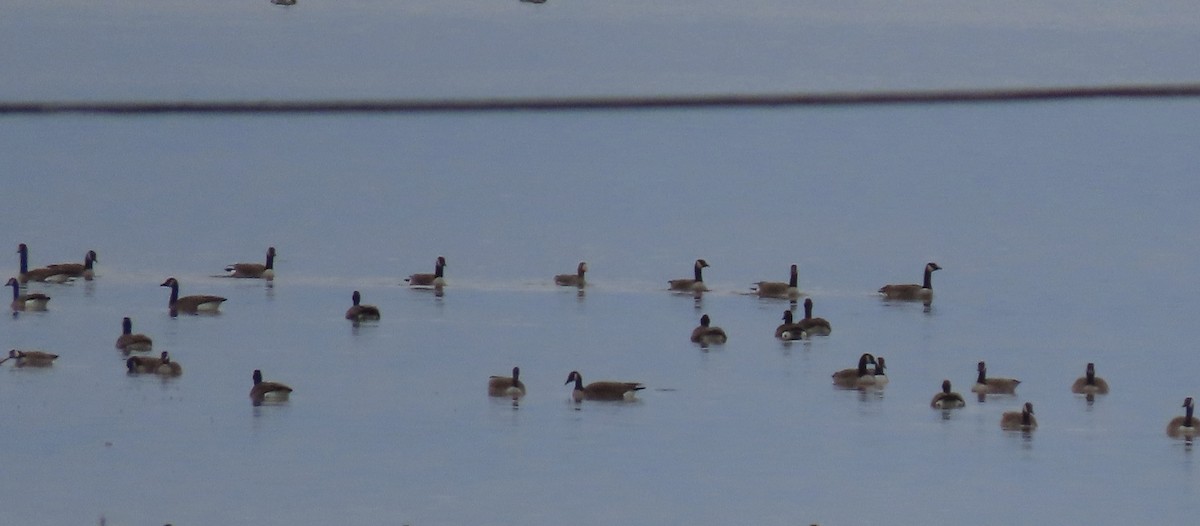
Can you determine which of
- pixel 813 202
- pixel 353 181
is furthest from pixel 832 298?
pixel 353 181

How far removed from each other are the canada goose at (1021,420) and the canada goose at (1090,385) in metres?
1.73

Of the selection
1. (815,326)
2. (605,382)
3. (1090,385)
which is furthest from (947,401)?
(815,326)

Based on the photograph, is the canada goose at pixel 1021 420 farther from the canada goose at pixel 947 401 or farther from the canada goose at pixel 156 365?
the canada goose at pixel 156 365

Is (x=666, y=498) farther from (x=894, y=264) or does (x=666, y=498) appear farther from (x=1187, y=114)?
(x=1187, y=114)

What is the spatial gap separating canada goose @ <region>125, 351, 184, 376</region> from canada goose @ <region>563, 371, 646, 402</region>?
3.11m

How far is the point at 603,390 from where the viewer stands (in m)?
18.5

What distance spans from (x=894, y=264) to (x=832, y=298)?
5.28 m

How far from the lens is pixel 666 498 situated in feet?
49.0

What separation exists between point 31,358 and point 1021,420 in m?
7.60

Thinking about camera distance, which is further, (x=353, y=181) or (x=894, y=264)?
(x=353, y=181)

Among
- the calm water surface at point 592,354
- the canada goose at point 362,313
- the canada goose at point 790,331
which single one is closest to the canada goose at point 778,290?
the calm water surface at point 592,354

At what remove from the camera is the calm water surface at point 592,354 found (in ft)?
49.3

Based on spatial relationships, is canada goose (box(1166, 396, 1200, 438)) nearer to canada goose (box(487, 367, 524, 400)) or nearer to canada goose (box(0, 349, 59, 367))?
canada goose (box(487, 367, 524, 400))

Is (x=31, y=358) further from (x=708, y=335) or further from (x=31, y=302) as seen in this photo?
(x=708, y=335)
